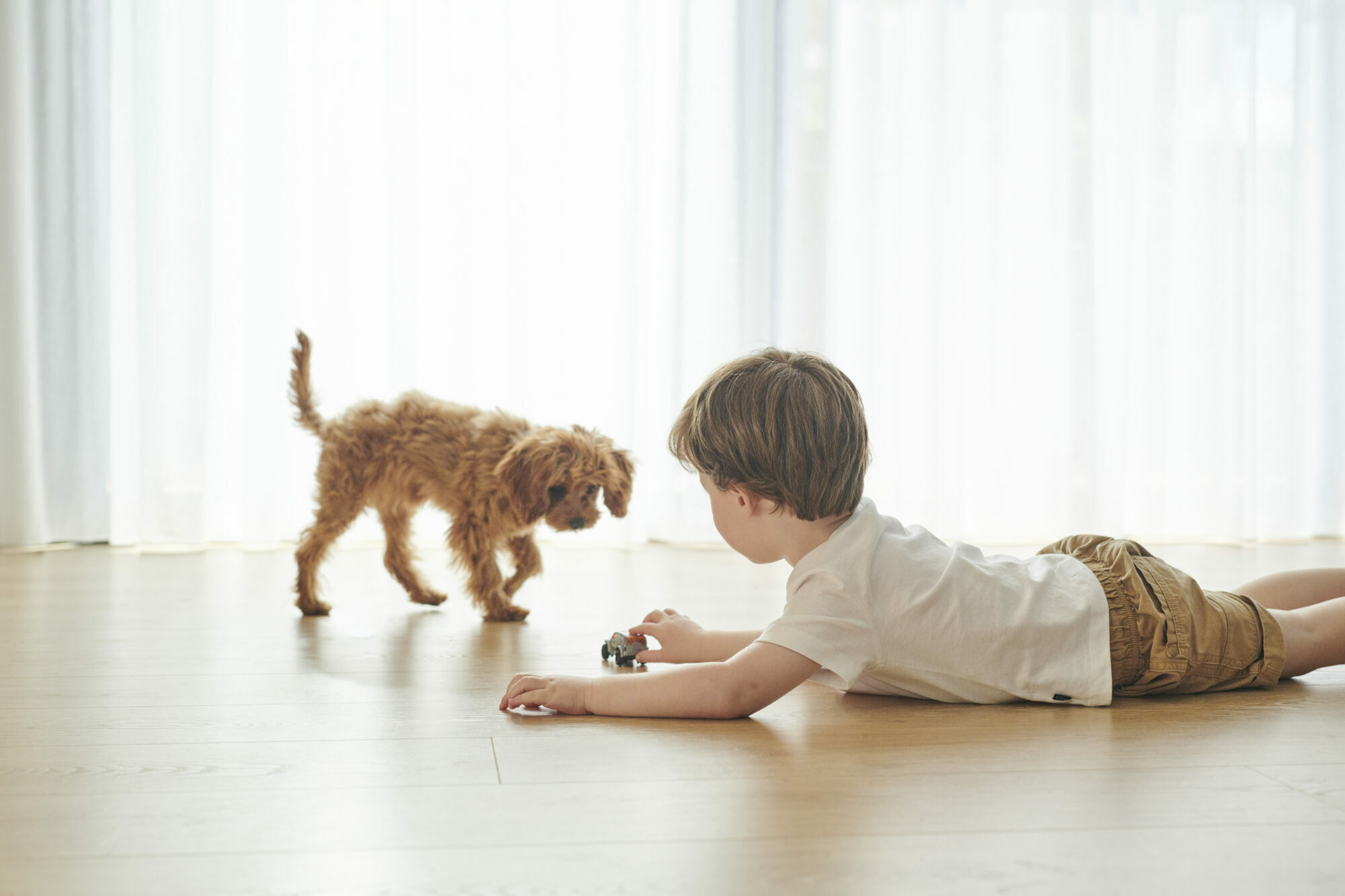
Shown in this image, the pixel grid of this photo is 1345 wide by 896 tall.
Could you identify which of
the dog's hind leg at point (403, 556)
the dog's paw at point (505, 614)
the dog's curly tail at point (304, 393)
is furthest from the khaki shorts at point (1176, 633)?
the dog's curly tail at point (304, 393)

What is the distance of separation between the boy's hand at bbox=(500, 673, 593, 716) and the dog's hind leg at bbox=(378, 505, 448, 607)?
911mm

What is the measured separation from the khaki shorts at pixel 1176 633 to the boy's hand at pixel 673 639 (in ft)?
1.72

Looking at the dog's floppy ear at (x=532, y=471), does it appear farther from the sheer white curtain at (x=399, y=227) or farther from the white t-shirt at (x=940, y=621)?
the sheer white curtain at (x=399, y=227)

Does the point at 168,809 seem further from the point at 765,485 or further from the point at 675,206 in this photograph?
the point at 675,206

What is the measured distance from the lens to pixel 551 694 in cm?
124

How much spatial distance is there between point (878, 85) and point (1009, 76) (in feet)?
1.48

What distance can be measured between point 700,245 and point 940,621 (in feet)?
7.57

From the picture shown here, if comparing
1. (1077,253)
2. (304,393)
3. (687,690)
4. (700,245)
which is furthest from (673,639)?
(1077,253)

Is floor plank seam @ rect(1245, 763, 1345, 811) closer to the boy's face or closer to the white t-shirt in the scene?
the white t-shirt

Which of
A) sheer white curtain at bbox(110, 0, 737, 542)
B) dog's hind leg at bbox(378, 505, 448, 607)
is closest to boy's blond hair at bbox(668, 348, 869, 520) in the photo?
dog's hind leg at bbox(378, 505, 448, 607)

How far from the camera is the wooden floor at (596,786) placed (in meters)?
0.79

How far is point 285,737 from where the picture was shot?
1.15m

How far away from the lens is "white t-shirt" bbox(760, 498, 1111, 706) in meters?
1.21

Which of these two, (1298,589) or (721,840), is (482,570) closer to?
(721,840)
